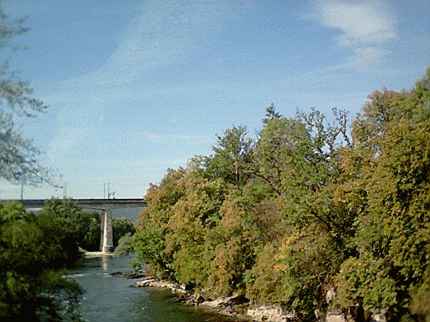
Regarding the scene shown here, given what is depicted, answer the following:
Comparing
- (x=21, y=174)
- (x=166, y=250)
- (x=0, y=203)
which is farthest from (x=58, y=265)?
(x=166, y=250)

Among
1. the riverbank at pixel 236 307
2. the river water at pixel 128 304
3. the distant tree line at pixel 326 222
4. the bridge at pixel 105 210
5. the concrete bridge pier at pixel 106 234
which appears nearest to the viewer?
the distant tree line at pixel 326 222

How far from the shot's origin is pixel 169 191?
58125 millimetres

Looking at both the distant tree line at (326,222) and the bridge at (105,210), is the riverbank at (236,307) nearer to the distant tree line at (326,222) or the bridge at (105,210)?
the distant tree line at (326,222)

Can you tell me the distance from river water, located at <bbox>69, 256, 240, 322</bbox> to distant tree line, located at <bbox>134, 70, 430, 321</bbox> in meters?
2.77

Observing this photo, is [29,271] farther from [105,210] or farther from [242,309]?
[105,210]

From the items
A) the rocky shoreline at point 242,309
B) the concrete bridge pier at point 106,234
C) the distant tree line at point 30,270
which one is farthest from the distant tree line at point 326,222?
the concrete bridge pier at point 106,234

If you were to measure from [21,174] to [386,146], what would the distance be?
16.8 metres

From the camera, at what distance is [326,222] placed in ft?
94.2

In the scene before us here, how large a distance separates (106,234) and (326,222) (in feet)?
244

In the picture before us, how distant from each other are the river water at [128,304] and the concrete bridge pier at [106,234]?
36.2 m

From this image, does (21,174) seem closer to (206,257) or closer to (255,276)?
(255,276)

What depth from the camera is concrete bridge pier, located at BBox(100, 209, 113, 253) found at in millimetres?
97250

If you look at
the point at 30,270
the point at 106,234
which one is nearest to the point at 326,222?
the point at 30,270

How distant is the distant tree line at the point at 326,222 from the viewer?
23.5 metres
